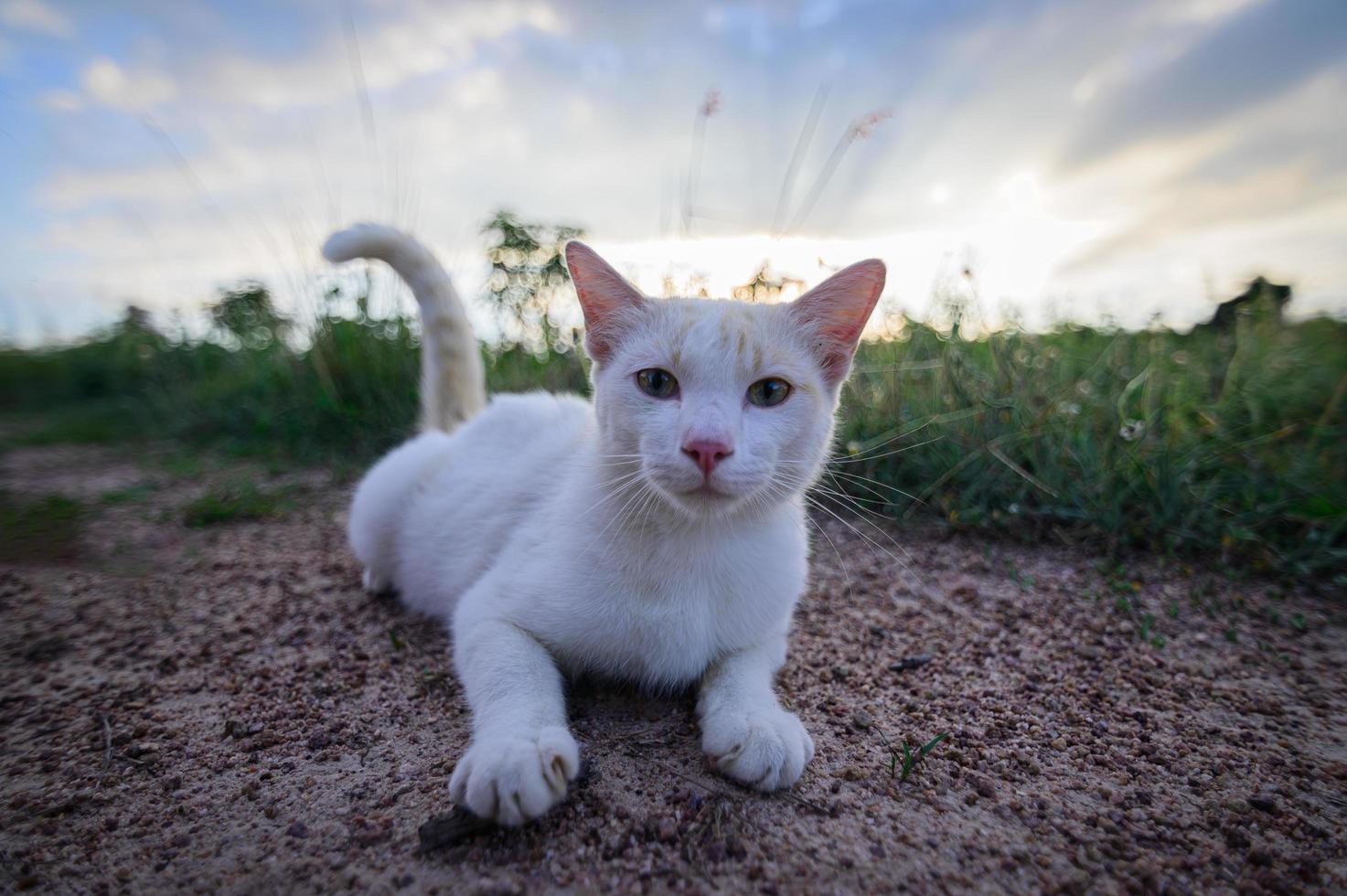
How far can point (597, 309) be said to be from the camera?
75.1 inches

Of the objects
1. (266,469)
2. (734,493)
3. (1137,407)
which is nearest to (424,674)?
(734,493)

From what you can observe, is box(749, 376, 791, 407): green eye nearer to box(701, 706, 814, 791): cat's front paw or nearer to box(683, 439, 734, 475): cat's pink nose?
box(683, 439, 734, 475): cat's pink nose

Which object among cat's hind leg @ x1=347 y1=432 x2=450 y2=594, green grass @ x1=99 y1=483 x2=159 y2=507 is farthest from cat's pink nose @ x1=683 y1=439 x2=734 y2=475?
green grass @ x1=99 y1=483 x2=159 y2=507

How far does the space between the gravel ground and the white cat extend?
0.47 feet

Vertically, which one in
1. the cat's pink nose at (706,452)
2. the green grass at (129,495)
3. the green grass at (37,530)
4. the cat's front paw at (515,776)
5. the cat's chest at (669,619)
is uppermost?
the cat's pink nose at (706,452)

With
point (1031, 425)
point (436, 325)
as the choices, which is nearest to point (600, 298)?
point (436, 325)

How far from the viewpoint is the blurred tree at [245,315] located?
5512 millimetres

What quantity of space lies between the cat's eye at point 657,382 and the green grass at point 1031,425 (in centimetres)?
51

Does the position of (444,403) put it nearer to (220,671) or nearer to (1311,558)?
(220,671)

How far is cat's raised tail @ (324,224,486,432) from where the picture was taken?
258cm

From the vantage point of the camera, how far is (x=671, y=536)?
170 cm

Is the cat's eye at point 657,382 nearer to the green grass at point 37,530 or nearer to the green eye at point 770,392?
the green eye at point 770,392

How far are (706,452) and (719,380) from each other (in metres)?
0.25

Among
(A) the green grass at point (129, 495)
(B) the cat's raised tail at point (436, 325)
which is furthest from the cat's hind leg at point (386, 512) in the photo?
(A) the green grass at point (129, 495)
